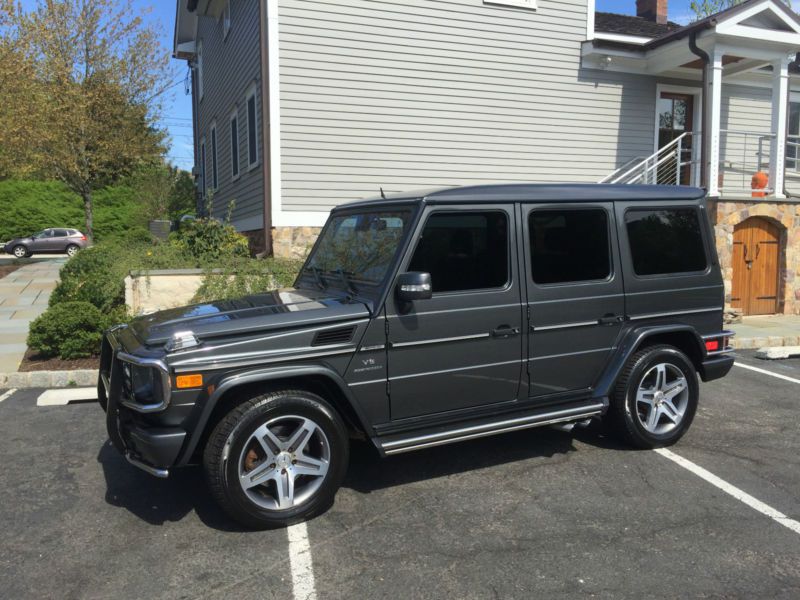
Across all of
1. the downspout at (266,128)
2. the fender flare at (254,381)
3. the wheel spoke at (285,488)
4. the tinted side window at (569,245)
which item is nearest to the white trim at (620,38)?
the downspout at (266,128)

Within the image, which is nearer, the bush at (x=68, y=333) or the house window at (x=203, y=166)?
the bush at (x=68, y=333)

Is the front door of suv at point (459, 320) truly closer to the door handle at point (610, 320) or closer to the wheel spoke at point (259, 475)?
the door handle at point (610, 320)

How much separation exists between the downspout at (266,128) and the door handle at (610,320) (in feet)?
24.4

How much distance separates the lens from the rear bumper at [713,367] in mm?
5164

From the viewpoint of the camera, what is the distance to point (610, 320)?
15.5ft

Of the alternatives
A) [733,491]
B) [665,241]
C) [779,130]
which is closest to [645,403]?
[733,491]

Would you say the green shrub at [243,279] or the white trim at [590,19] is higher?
the white trim at [590,19]

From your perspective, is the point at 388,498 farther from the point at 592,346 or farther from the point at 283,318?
the point at 592,346

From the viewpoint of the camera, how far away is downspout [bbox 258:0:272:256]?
10.9 m

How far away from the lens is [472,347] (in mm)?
4223

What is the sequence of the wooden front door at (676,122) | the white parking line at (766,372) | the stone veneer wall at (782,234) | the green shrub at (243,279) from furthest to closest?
the wooden front door at (676,122), the stone veneer wall at (782,234), the green shrub at (243,279), the white parking line at (766,372)

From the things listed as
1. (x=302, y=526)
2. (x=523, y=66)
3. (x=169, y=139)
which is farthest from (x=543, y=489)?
(x=169, y=139)

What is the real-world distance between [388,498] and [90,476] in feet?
6.93

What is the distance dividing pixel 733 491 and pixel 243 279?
6648 millimetres
